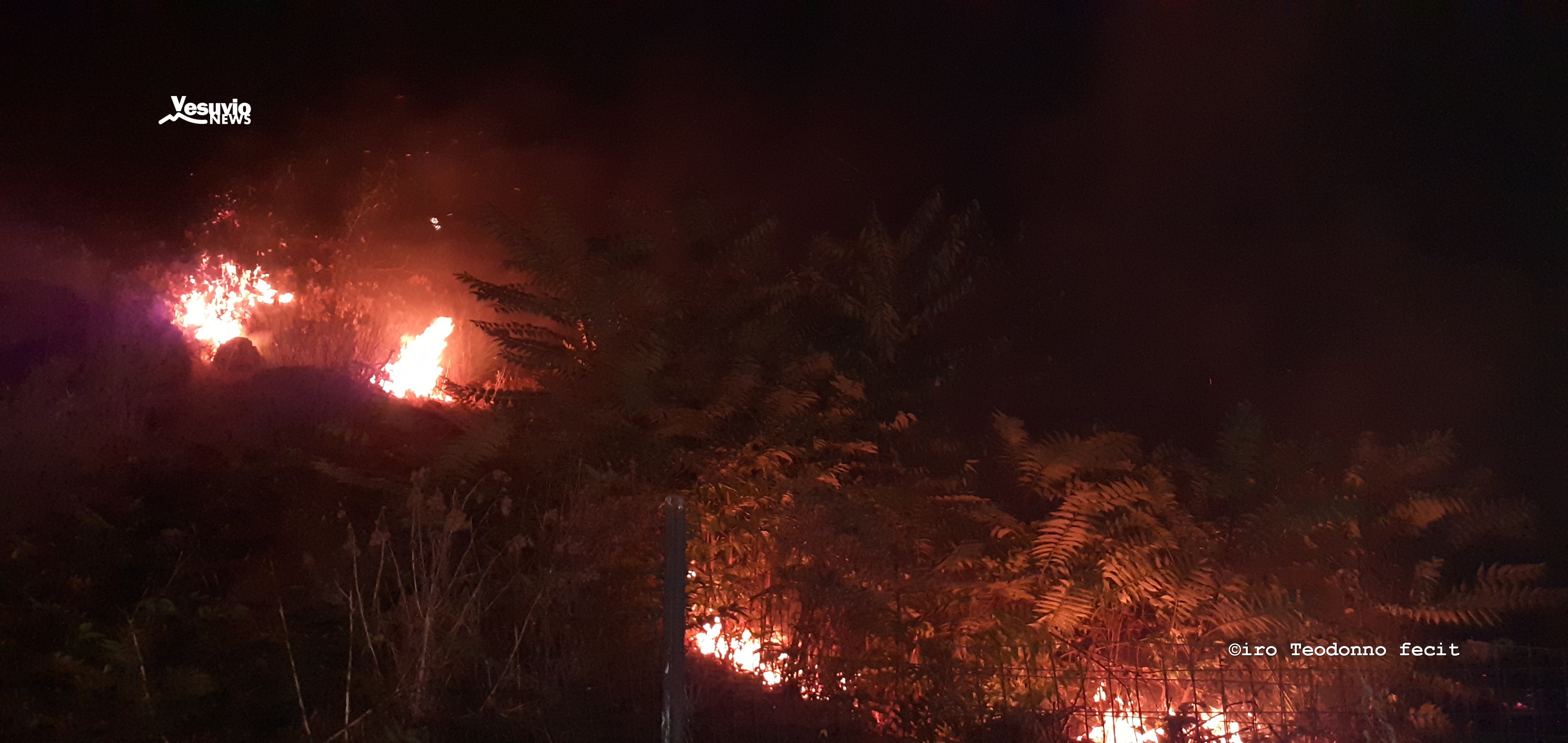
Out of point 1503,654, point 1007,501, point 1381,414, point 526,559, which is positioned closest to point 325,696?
point 526,559

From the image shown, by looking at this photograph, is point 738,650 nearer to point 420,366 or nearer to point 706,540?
point 706,540

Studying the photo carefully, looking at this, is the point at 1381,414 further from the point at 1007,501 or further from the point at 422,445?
the point at 422,445

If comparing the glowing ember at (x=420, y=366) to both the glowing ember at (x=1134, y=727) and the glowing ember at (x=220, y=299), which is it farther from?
the glowing ember at (x=1134, y=727)

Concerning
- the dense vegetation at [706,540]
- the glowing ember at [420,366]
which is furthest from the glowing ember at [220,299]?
the dense vegetation at [706,540]

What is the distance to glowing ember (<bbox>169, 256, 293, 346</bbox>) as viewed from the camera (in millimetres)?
9938

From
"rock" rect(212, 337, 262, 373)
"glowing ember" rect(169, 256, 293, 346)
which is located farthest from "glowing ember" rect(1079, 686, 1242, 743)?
"glowing ember" rect(169, 256, 293, 346)

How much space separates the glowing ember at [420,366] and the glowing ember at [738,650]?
4.19 meters

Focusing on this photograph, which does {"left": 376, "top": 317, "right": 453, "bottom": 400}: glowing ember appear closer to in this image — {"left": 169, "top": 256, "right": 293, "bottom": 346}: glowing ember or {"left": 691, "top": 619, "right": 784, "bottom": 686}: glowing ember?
{"left": 169, "top": 256, "right": 293, "bottom": 346}: glowing ember

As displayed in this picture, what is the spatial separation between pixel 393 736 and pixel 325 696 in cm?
63

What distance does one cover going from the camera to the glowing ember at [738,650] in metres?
6.05

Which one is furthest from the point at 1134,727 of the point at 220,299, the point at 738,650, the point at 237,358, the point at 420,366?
the point at 220,299

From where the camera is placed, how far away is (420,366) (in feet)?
33.0

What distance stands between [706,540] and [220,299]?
6616mm

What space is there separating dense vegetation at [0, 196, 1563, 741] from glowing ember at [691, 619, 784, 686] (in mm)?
150
